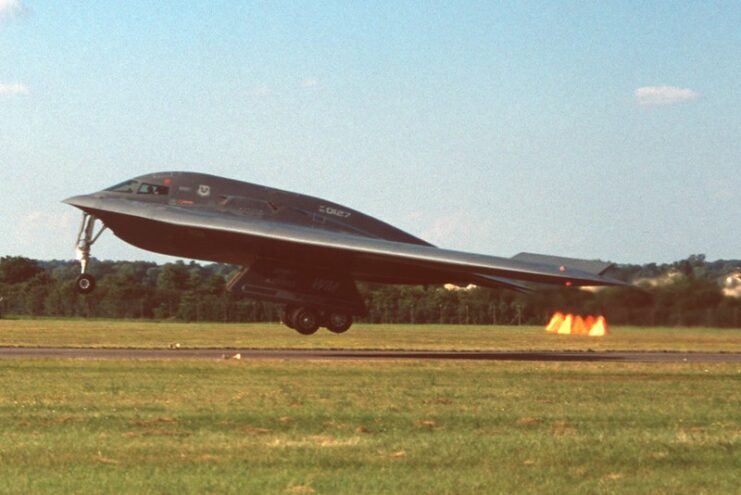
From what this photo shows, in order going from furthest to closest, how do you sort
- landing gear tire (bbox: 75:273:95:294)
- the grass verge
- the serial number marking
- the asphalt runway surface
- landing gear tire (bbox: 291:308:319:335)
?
the serial number marking, landing gear tire (bbox: 291:308:319:335), landing gear tire (bbox: 75:273:95:294), the asphalt runway surface, the grass verge

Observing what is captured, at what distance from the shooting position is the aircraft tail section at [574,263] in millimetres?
35375

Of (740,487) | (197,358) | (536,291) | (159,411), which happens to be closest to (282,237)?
(197,358)

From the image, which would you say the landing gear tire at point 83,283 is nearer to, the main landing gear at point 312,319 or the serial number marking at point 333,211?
the main landing gear at point 312,319

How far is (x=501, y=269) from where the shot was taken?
34.1 m

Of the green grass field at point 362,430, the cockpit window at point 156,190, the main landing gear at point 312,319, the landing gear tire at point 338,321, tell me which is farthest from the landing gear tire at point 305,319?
the green grass field at point 362,430

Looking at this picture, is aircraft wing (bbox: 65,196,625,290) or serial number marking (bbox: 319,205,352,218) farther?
serial number marking (bbox: 319,205,352,218)

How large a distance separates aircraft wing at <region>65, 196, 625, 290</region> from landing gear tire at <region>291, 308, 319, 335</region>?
2.20 metres

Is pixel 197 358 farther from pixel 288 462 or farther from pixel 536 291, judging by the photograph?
pixel 288 462

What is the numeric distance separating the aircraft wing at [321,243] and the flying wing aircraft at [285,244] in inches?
1.2

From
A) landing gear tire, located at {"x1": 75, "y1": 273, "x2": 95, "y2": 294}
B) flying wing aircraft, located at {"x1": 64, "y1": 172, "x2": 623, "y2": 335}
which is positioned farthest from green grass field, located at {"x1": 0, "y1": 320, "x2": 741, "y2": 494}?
landing gear tire, located at {"x1": 75, "y1": 273, "x2": 95, "y2": 294}

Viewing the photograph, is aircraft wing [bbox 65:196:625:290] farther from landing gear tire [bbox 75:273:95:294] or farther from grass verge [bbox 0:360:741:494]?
grass verge [bbox 0:360:741:494]

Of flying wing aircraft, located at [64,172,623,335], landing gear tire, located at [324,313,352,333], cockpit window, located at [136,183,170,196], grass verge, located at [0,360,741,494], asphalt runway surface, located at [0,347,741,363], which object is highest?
cockpit window, located at [136,183,170,196]

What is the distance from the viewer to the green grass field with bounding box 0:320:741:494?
11891 millimetres

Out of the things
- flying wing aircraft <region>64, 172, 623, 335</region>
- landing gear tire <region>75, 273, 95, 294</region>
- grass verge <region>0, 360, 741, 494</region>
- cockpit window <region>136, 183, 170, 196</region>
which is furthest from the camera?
landing gear tire <region>75, 273, 95, 294</region>
